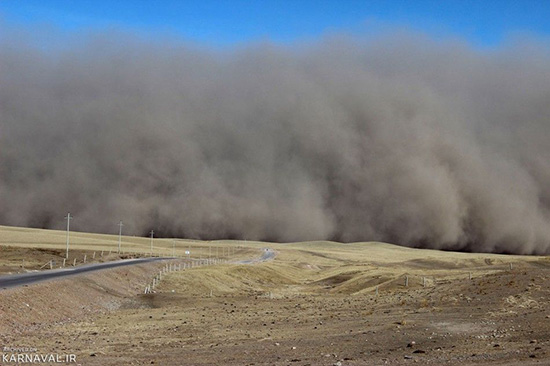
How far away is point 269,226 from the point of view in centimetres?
13338

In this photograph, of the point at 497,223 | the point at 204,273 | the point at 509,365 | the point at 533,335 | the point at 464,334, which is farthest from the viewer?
the point at 497,223

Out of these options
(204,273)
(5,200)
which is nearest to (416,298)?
(204,273)

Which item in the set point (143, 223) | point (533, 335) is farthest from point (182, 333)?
point (143, 223)

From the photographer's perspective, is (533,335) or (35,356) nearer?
(35,356)

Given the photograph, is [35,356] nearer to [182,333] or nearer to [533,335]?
[182,333]

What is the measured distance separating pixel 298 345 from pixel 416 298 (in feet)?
33.6

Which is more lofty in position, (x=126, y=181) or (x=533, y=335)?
(x=126, y=181)

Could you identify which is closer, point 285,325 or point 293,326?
point 293,326

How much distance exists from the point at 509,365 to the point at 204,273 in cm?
3408


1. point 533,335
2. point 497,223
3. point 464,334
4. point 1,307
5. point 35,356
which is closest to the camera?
point 35,356

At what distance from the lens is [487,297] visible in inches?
861

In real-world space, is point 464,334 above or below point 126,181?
below

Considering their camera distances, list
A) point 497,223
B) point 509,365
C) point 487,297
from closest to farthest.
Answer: point 509,365, point 487,297, point 497,223

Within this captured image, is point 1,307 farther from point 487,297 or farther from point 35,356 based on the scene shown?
point 487,297
